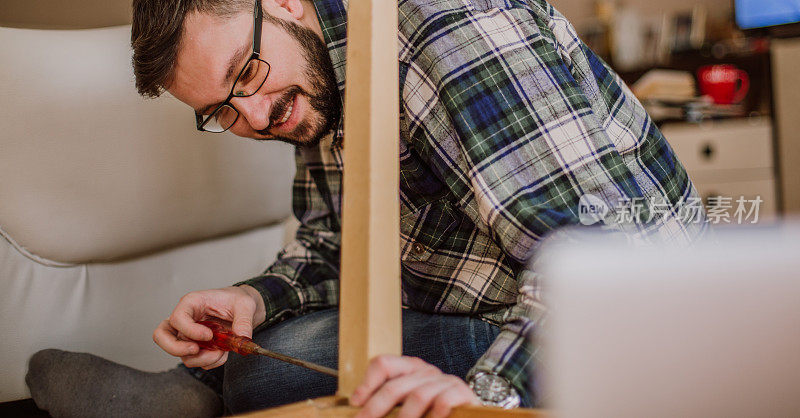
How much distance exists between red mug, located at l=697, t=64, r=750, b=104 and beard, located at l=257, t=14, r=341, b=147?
1.91m

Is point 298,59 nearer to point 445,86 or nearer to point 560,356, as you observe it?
point 445,86

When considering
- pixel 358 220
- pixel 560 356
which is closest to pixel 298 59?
pixel 358 220

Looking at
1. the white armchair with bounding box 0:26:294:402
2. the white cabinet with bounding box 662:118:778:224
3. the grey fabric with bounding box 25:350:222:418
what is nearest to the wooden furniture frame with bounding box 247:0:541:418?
the grey fabric with bounding box 25:350:222:418

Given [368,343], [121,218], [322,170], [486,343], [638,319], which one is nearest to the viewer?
[638,319]

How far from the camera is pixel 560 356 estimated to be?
0.26 m

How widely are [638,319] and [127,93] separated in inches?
32.2

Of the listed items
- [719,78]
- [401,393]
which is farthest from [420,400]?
[719,78]

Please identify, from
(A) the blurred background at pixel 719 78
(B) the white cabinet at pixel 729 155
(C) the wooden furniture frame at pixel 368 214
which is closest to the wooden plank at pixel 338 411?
(C) the wooden furniture frame at pixel 368 214

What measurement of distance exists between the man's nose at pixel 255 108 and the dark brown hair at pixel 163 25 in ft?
0.31

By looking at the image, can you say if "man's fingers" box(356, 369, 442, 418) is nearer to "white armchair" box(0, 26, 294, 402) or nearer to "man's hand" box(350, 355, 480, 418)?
"man's hand" box(350, 355, 480, 418)

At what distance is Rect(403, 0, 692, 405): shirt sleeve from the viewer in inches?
21.4

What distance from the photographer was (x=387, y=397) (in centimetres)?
38

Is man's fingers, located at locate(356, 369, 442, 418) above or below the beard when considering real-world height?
below

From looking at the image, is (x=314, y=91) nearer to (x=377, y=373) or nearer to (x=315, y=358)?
(x=315, y=358)
